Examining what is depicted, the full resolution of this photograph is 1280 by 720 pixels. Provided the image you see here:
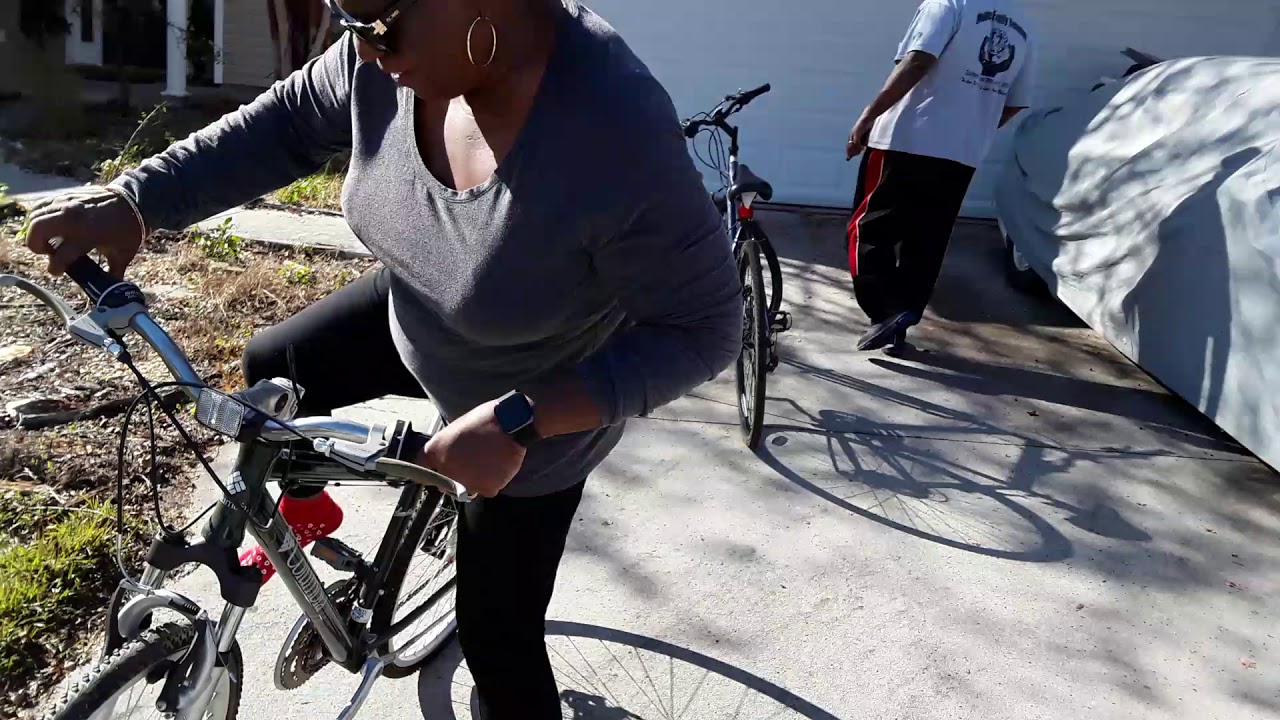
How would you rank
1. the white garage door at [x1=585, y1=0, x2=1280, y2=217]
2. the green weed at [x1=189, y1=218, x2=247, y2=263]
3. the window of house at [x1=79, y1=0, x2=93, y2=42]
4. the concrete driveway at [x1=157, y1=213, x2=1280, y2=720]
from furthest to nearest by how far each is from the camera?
the window of house at [x1=79, y1=0, x2=93, y2=42] → the white garage door at [x1=585, y1=0, x2=1280, y2=217] → the green weed at [x1=189, y1=218, x2=247, y2=263] → the concrete driveway at [x1=157, y1=213, x2=1280, y2=720]

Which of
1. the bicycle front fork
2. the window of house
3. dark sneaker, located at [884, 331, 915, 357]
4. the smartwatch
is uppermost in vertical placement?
the smartwatch

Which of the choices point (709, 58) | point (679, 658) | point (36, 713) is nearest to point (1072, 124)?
point (709, 58)

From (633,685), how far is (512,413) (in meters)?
1.58

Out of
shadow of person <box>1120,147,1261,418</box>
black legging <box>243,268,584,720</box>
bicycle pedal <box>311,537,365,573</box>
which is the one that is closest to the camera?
black legging <box>243,268,584,720</box>

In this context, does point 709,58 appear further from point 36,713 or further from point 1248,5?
point 36,713

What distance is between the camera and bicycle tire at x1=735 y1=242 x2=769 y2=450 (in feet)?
13.7

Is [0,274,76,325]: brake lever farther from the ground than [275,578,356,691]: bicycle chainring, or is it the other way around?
[0,274,76,325]: brake lever

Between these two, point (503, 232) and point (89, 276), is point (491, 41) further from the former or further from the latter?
point (89, 276)

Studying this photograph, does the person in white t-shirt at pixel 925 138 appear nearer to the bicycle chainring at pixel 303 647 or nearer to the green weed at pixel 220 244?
the green weed at pixel 220 244

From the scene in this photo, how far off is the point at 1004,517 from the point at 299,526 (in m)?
2.71

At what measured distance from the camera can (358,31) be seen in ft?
5.02

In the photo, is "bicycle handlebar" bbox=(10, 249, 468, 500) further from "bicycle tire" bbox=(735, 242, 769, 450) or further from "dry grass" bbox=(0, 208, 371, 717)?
"bicycle tire" bbox=(735, 242, 769, 450)

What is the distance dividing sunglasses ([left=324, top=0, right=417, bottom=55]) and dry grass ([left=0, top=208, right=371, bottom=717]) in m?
2.01

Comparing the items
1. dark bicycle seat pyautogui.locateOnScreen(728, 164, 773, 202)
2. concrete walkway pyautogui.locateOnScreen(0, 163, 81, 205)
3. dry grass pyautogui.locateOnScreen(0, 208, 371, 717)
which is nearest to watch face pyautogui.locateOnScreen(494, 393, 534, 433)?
dry grass pyautogui.locateOnScreen(0, 208, 371, 717)
